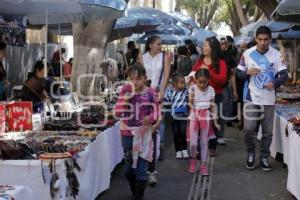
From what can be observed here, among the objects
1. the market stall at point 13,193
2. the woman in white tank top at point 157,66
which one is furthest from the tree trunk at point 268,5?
the market stall at point 13,193

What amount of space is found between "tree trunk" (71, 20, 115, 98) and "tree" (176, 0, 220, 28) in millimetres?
38561

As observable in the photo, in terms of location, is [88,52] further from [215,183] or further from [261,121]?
[215,183]

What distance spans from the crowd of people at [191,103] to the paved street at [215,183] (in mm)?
213

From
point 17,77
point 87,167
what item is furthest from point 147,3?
point 87,167

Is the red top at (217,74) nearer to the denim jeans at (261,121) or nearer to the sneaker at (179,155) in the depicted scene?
the denim jeans at (261,121)

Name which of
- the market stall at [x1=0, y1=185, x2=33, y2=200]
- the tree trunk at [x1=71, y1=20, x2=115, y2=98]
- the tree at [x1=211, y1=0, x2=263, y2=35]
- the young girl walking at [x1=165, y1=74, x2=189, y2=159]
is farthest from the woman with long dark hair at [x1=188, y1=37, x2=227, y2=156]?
the tree at [x1=211, y1=0, x2=263, y2=35]

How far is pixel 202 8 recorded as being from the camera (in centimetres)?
5247

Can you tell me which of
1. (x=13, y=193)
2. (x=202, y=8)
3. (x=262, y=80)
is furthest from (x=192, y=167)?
→ (x=202, y=8)

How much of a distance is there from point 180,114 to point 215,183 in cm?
201

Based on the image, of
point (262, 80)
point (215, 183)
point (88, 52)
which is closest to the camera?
point (215, 183)

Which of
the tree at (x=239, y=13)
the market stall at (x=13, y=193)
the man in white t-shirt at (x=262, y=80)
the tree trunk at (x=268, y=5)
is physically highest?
the tree at (x=239, y=13)

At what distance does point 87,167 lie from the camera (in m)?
6.36

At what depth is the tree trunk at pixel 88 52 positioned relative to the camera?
11.9m

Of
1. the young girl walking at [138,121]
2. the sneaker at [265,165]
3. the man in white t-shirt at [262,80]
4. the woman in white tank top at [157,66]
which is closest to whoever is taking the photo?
the young girl walking at [138,121]
